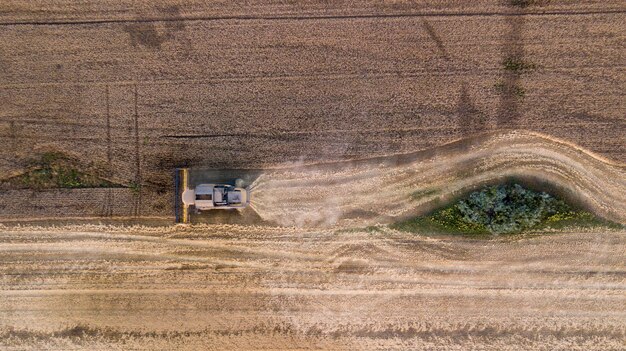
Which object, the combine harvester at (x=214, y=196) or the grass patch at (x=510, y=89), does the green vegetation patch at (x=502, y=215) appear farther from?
the combine harvester at (x=214, y=196)

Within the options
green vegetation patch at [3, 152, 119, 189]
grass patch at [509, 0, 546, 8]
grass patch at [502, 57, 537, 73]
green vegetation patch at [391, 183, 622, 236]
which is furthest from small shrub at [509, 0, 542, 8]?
green vegetation patch at [3, 152, 119, 189]

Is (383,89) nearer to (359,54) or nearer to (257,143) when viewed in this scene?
(359,54)

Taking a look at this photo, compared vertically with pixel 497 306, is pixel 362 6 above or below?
above

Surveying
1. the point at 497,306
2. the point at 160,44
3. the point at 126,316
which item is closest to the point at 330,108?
the point at 160,44

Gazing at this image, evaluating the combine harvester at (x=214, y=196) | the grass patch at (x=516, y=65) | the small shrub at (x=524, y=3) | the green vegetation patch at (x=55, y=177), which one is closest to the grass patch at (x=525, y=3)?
the small shrub at (x=524, y=3)

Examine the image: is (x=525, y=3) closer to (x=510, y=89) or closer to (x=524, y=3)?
(x=524, y=3)

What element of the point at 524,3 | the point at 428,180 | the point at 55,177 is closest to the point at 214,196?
the point at 55,177

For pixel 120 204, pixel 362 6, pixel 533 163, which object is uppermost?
pixel 362 6

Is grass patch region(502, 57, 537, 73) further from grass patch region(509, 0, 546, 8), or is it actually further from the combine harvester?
the combine harvester
